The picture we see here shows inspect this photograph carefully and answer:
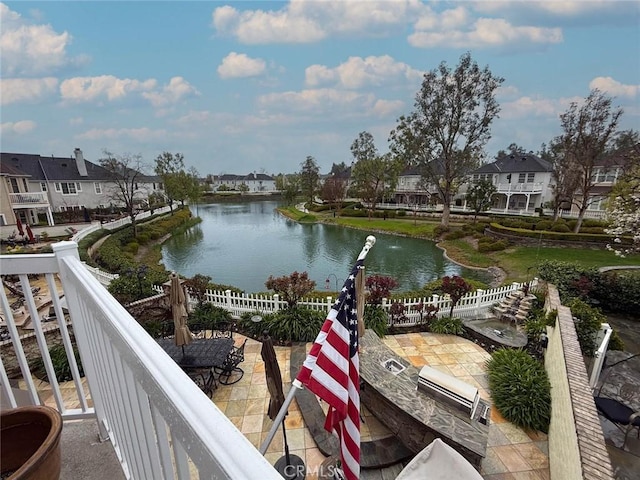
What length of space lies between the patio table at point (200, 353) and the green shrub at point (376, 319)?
3946mm

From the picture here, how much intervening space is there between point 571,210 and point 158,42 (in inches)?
1517

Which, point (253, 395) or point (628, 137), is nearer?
point (253, 395)

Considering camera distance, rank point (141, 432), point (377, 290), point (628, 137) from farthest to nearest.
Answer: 1. point (628, 137)
2. point (377, 290)
3. point (141, 432)

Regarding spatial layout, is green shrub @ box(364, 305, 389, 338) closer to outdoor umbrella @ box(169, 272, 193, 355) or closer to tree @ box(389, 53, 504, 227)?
outdoor umbrella @ box(169, 272, 193, 355)

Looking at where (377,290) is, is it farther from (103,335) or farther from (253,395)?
(103,335)

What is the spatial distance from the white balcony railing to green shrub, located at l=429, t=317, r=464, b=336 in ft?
27.7

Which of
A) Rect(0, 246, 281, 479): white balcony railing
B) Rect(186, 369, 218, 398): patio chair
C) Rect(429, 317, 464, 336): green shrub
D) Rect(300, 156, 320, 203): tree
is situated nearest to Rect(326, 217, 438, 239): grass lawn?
Rect(300, 156, 320, 203): tree

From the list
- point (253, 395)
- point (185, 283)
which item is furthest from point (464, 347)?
point (185, 283)

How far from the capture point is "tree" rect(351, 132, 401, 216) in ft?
114

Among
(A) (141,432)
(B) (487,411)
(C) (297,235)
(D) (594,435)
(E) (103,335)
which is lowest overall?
(C) (297,235)

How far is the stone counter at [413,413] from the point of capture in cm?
426

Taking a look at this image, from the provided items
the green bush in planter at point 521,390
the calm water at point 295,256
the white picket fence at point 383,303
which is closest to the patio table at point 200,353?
the white picket fence at point 383,303

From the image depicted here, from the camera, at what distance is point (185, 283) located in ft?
30.3

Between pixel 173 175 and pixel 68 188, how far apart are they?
34.4ft
